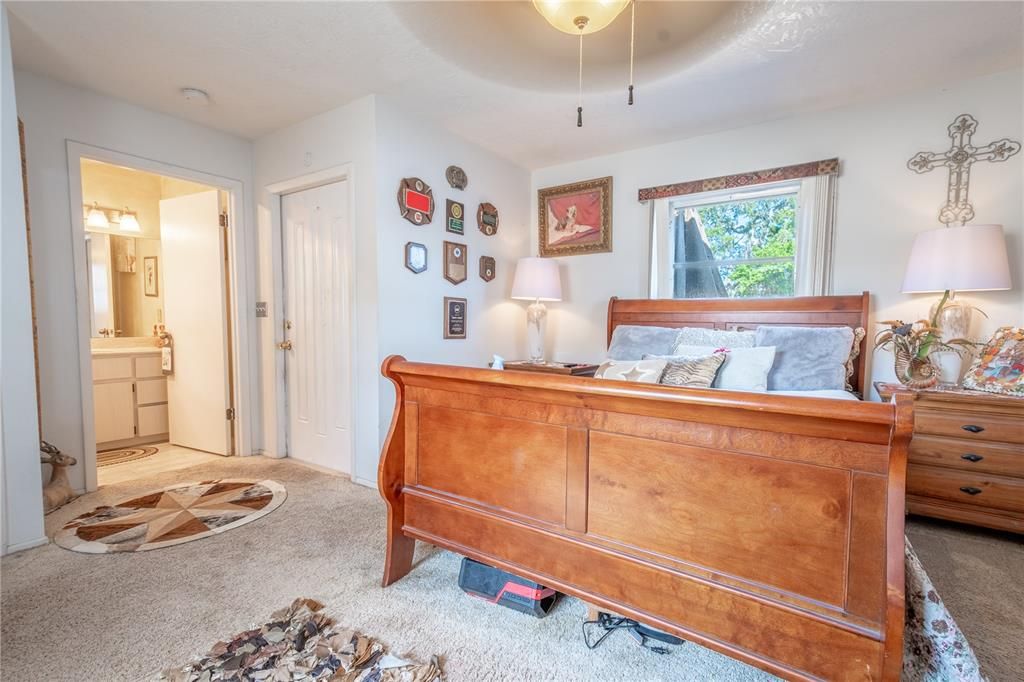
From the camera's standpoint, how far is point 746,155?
312 centimetres

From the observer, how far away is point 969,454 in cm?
214

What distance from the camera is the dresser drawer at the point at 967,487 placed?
81.4 inches

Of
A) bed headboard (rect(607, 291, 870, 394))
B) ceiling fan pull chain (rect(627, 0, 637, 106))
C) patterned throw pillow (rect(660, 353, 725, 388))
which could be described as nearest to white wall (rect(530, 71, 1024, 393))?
bed headboard (rect(607, 291, 870, 394))

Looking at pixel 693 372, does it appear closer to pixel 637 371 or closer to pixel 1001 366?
pixel 637 371

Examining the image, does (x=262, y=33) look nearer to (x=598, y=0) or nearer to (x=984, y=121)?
(x=598, y=0)

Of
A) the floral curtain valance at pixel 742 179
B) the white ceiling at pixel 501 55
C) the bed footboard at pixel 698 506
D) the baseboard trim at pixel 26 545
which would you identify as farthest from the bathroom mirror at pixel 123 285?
the floral curtain valance at pixel 742 179

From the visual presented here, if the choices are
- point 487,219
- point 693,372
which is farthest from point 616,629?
point 487,219

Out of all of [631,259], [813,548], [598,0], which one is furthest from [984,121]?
[813,548]

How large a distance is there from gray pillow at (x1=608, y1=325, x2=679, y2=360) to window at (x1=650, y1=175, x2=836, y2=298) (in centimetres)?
56

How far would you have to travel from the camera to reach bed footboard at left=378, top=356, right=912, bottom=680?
0.92m

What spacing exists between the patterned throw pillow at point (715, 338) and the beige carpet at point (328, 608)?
4.16ft

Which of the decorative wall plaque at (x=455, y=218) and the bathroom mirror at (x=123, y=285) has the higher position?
the decorative wall plaque at (x=455, y=218)

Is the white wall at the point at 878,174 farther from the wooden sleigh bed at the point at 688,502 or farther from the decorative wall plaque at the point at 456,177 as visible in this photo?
the wooden sleigh bed at the point at 688,502

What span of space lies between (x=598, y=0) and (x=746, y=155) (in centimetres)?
203
